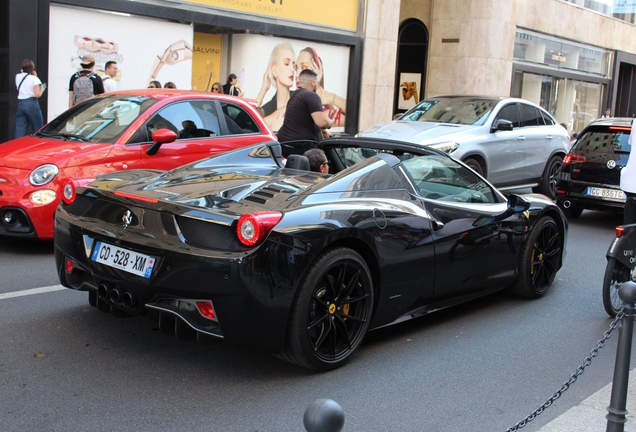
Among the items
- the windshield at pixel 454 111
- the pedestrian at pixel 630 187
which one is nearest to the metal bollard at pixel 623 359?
the pedestrian at pixel 630 187

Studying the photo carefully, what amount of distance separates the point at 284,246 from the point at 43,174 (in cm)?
397

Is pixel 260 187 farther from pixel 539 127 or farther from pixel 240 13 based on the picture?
pixel 240 13

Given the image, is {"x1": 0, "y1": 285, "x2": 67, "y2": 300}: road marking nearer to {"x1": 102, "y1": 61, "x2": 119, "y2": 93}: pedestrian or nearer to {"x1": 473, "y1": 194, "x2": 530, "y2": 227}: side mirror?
{"x1": 473, "y1": 194, "x2": 530, "y2": 227}: side mirror

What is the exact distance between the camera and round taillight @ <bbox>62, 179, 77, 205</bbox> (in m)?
5.11

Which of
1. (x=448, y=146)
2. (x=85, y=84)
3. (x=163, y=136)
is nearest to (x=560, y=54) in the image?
(x=448, y=146)

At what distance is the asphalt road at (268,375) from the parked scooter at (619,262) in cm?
26

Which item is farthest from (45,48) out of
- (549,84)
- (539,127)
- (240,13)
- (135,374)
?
(549,84)

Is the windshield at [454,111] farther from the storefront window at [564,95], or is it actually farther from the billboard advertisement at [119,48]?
the storefront window at [564,95]

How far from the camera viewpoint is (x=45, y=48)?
42.3ft

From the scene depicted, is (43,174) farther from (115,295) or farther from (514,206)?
(514,206)

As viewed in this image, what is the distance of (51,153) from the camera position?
295 inches

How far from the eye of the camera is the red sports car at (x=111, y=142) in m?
7.21

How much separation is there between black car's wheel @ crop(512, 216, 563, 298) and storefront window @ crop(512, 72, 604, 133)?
20.1m

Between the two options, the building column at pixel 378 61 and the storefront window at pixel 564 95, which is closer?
the building column at pixel 378 61
